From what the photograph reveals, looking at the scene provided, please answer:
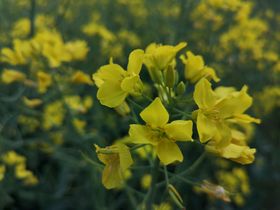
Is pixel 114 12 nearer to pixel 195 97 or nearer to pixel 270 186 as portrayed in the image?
pixel 270 186

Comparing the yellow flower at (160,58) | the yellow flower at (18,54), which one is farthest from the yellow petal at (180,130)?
the yellow flower at (18,54)

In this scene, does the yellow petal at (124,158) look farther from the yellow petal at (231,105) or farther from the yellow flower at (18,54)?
the yellow flower at (18,54)

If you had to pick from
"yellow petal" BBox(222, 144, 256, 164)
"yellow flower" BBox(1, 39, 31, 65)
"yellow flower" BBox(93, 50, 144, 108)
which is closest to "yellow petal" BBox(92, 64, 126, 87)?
"yellow flower" BBox(93, 50, 144, 108)

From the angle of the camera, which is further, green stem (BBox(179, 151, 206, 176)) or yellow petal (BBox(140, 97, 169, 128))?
green stem (BBox(179, 151, 206, 176))

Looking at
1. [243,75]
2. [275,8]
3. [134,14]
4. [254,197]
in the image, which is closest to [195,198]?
[254,197]

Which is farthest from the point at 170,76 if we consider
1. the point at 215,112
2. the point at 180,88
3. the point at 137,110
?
the point at 137,110

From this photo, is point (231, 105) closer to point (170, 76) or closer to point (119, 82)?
point (170, 76)

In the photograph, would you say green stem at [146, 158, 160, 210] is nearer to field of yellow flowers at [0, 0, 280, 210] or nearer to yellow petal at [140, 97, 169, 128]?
field of yellow flowers at [0, 0, 280, 210]
